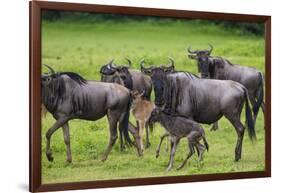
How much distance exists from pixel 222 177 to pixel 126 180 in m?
0.71

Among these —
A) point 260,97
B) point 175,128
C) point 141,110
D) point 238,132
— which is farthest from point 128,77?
point 260,97

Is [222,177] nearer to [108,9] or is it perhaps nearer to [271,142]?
[271,142]

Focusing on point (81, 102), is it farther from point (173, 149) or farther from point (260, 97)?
point (260, 97)

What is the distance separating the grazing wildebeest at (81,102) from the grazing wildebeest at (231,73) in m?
0.59

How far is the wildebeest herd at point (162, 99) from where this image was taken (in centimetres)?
399

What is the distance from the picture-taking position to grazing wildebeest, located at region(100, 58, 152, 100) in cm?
410

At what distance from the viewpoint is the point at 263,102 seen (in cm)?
454

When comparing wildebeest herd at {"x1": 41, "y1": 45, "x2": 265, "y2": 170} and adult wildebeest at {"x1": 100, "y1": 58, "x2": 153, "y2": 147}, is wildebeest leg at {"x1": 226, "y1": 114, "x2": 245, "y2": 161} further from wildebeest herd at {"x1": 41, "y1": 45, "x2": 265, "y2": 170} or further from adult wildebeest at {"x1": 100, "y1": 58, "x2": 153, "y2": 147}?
adult wildebeest at {"x1": 100, "y1": 58, "x2": 153, "y2": 147}

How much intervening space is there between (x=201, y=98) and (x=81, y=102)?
84 centimetres

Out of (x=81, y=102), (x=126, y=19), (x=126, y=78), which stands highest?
(x=126, y=19)

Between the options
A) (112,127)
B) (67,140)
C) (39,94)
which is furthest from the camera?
(112,127)

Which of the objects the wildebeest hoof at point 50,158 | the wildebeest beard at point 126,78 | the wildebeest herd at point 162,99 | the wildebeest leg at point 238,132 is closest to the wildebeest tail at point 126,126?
the wildebeest herd at point 162,99

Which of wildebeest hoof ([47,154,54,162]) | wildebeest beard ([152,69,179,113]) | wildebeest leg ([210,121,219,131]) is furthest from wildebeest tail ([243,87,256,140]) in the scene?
wildebeest hoof ([47,154,54,162])

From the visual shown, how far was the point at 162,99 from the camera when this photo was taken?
13.8 feet
